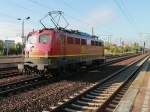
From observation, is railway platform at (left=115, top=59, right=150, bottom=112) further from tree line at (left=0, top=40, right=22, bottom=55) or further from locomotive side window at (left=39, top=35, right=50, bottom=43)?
tree line at (left=0, top=40, right=22, bottom=55)

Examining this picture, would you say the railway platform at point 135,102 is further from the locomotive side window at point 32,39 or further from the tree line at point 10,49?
the tree line at point 10,49

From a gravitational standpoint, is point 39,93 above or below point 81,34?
below

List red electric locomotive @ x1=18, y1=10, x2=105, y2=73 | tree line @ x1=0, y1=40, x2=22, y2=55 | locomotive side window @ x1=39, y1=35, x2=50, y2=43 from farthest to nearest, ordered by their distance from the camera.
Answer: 1. tree line @ x1=0, y1=40, x2=22, y2=55
2. locomotive side window @ x1=39, y1=35, x2=50, y2=43
3. red electric locomotive @ x1=18, y1=10, x2=105, y2=73

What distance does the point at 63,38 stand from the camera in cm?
2125

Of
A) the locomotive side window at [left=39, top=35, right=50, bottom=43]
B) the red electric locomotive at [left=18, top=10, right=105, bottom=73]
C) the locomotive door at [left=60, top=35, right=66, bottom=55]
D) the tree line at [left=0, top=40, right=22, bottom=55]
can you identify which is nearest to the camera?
the red electric locomotive at [left=18, top=10, right=105, bottom=73]

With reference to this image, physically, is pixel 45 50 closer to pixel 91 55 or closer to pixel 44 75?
pixel 44 75

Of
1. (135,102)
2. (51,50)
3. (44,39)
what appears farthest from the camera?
(44,39)

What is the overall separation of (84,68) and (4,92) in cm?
1640

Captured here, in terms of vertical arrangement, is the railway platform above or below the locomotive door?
below

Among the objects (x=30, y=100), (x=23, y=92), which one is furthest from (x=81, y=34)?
(x=30, y=100)

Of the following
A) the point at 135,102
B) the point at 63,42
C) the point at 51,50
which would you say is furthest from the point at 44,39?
the point at 135,102

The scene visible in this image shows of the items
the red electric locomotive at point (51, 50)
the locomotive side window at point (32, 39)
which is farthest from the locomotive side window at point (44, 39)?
the locomotive side window at point (32, 39)

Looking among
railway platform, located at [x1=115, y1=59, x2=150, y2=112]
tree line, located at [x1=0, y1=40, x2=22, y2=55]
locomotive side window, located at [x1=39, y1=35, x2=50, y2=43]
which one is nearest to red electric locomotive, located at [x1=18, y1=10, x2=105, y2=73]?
locomotive side window, located at [x1=39, y1=35, x2=50, y2=43]

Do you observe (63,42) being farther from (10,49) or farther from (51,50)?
(10,49)
